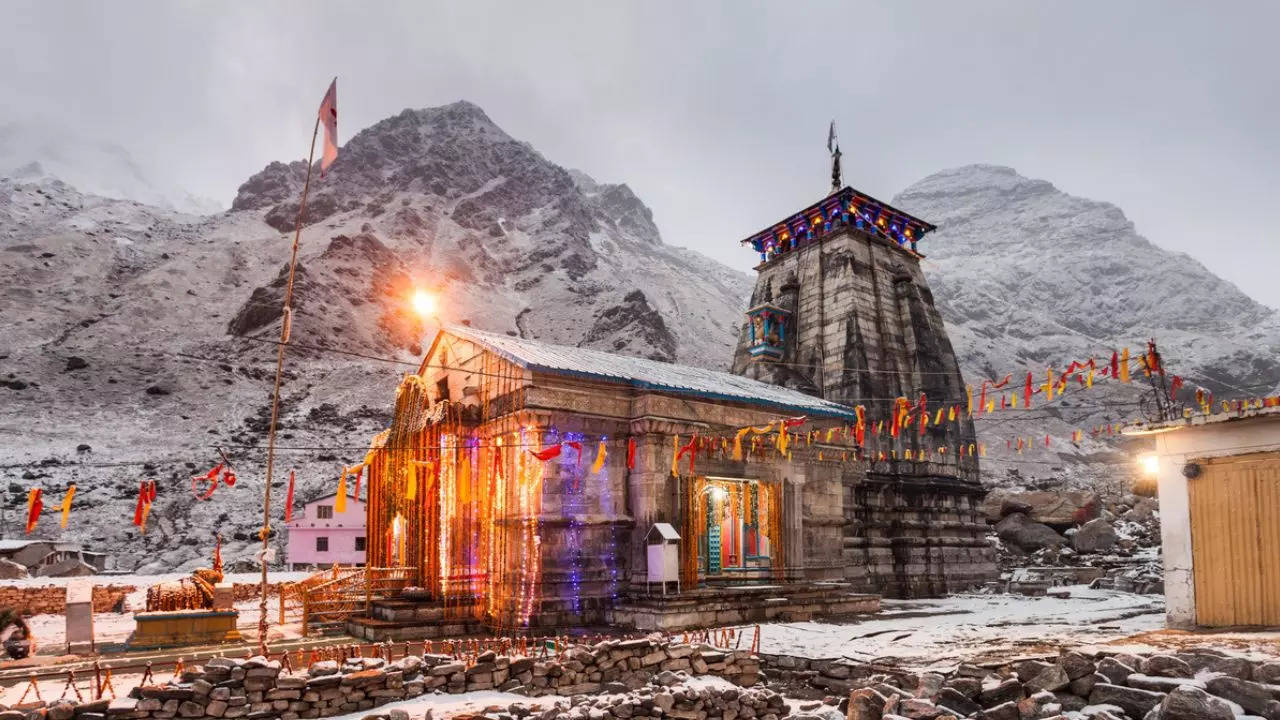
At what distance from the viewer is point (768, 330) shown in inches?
1400

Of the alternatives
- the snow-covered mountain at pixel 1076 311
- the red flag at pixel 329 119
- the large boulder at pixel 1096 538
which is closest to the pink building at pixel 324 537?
the red flag at pixel 329 119

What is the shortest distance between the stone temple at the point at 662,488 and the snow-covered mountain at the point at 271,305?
1390 inches

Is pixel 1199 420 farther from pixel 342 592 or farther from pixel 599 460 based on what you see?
pixel 342 592

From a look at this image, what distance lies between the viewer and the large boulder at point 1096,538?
38.9 metres

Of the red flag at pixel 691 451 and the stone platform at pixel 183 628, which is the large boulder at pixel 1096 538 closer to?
the red flag at pixel 691 451

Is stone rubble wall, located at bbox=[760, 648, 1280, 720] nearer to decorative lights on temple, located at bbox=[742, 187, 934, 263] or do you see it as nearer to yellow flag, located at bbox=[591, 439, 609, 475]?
yellow flag, located at bbox=[591, 439, 609, 475]

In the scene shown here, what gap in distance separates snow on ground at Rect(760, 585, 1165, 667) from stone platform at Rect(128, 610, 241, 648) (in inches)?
517

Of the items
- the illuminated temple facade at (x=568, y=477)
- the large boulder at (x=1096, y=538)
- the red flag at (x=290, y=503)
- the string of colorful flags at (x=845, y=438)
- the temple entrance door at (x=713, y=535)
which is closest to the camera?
the string of colorful flags at (x=845, y=438)

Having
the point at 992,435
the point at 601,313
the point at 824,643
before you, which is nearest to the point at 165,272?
the point at 601,313

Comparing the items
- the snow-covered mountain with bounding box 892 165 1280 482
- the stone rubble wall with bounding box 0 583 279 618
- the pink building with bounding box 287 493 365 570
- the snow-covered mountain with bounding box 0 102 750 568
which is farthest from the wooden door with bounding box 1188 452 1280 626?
the snow-covered mountain with bounding box 892 165 1280 482

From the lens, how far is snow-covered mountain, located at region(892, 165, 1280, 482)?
93.3 meters

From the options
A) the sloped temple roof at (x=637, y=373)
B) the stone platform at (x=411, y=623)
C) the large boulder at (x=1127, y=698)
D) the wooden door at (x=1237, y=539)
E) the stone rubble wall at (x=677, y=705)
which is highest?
the sloped temple roof at (x=637, y=373)

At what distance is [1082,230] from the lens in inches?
6767

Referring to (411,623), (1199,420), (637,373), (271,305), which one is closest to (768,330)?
(637,373)
